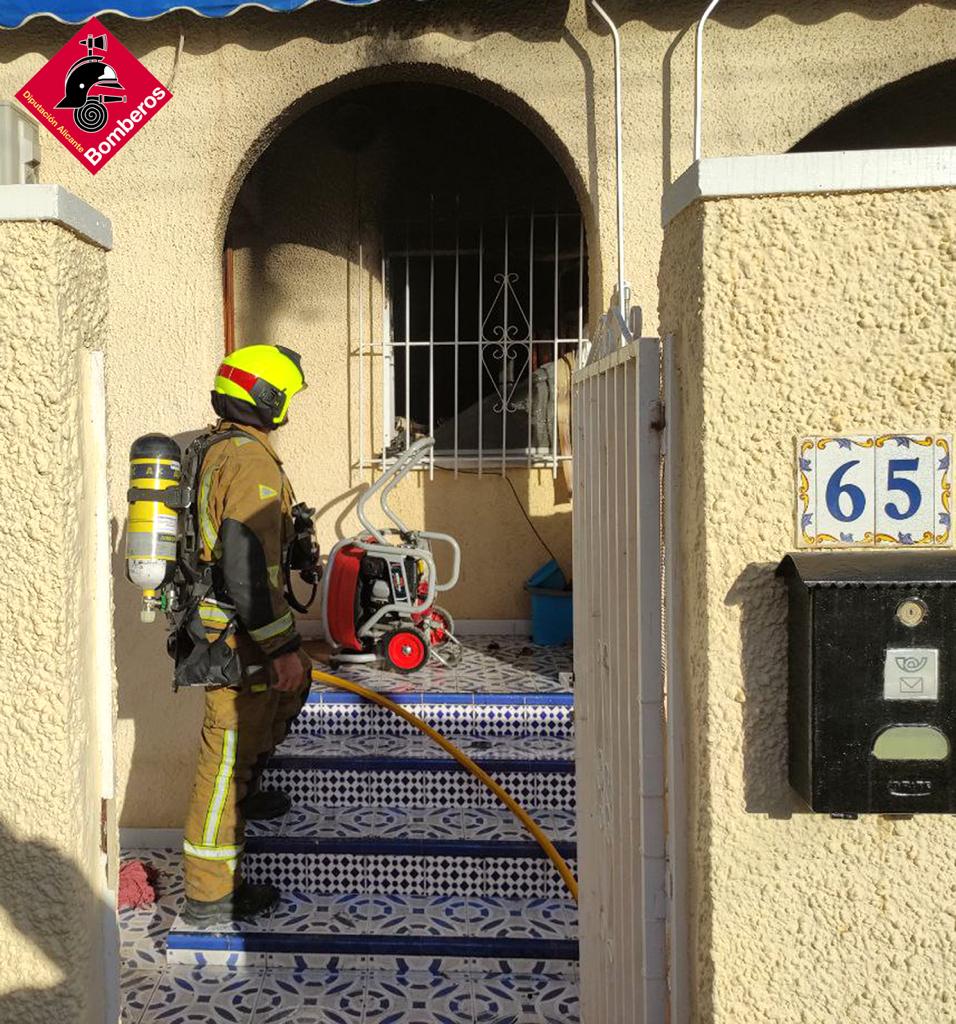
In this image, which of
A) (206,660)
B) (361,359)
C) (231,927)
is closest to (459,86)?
(361,359)

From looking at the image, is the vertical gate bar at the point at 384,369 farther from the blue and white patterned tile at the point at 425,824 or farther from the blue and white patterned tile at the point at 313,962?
the blue and white patterned tile at the point at 313,962

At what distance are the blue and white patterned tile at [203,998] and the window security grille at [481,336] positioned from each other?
10.3 ft

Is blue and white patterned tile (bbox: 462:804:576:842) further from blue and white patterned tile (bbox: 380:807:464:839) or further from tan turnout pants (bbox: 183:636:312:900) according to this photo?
tan turnout pants (bbox: 183:636:312:900)

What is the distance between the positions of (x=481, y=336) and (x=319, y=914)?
11.3 feet

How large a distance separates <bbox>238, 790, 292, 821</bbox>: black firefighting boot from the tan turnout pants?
0.40 m

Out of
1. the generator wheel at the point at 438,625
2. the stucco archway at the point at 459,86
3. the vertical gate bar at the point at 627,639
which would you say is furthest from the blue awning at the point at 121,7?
the generator wheel at the point at 438,625

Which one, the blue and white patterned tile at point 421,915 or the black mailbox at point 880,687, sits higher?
the black mailbox at point 880,687

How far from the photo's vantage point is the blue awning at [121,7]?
12.3 feet

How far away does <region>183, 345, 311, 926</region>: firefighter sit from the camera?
3.45 m

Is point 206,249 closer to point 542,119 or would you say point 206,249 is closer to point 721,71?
point 542,119

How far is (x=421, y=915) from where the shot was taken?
3.74 metres

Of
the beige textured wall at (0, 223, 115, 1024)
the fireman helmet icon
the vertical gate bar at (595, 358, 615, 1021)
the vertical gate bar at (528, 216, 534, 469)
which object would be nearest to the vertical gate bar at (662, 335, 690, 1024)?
the vertical gate bar at (595, 358, 615, 1021)

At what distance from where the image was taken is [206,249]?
165 inches

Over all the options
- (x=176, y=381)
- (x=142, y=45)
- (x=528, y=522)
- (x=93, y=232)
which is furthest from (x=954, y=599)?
(x=528, y=522)
